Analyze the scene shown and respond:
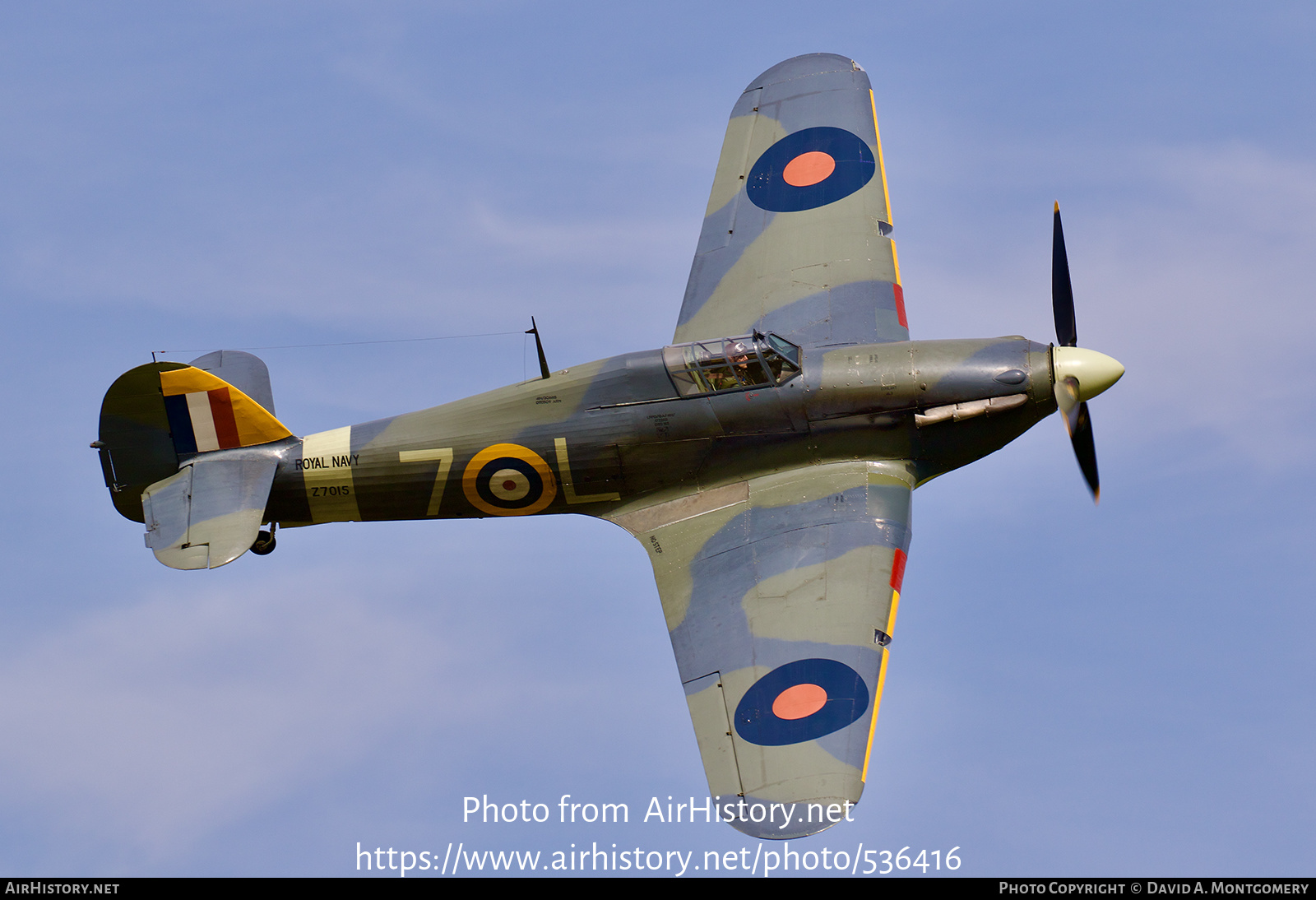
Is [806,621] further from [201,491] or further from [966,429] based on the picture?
[201,491]

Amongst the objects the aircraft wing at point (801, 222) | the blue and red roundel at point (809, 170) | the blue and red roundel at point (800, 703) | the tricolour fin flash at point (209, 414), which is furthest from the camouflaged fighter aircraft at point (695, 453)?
the blue and red roundel at point (809, 170)

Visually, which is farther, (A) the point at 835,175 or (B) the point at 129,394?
(A) the point at 835,175

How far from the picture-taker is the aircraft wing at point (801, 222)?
57.7 ft

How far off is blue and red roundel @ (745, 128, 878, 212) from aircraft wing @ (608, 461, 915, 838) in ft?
13.4

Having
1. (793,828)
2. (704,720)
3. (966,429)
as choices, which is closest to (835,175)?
(966,429)

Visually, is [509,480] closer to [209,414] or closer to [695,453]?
[695,453]

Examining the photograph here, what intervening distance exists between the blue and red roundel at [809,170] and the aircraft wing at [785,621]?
4090 millimetres

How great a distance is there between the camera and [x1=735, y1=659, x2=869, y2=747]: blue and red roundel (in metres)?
13.8

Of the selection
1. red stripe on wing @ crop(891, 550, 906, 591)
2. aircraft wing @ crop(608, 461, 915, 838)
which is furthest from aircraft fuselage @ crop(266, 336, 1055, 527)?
red stripe on wing @ crop(891, 550, 906, 591)

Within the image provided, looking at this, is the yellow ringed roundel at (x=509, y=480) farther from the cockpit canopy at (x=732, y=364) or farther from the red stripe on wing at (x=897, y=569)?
the red stripe on wing at (x=897, y=569)

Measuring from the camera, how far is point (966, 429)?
52.9 feet

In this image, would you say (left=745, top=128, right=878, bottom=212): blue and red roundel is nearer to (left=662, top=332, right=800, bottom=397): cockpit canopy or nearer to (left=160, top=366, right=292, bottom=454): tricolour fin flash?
(left=662, top=332, right=800, bottom=397): cockpit canopy

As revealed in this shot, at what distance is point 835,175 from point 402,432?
6.06 metres

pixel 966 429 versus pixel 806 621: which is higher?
pixel 966 429
